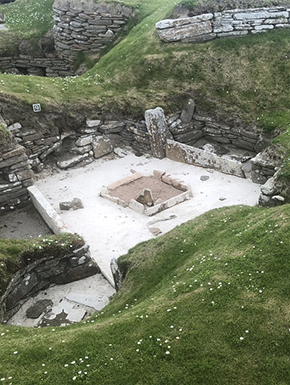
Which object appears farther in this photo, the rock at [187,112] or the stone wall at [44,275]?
the rock at [187,112]

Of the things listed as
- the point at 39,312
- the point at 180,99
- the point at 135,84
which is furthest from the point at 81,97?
the point at 39,312

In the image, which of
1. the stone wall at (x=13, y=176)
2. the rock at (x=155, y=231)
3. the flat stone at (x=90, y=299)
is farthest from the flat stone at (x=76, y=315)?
the stone wall at (x=13, y=176)

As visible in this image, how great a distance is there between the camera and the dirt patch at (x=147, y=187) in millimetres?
15594

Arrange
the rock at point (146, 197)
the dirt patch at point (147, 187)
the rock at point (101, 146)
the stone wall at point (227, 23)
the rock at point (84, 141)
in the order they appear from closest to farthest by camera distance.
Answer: the rock at point (146, 197) → the dirt patch at point (147, 187) → the rock at point (84, 141) → the rock at point (101, 146) → the stone wall at point (227, 23)

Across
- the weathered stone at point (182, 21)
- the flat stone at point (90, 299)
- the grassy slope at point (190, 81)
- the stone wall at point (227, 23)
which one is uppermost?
the weathered stone at point (182, 21)

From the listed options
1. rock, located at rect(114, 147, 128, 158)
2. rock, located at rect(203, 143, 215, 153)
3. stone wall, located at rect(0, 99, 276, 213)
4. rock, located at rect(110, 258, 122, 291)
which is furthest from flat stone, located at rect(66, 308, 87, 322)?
rock, located at rect(203, 143, 215, 153)

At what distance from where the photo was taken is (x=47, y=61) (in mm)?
26422

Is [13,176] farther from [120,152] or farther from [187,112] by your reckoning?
[187,112]

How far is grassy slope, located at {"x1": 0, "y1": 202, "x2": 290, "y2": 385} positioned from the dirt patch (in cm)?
663

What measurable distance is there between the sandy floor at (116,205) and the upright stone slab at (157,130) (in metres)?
0.47

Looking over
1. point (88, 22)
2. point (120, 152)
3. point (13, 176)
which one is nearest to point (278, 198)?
point (120, 152)

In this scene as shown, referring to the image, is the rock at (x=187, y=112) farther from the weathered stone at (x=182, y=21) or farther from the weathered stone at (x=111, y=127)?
the weathered stone at (x=182, y=21)

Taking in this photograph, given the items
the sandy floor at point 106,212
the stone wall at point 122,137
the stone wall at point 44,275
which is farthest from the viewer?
the stone wall at point 122,137

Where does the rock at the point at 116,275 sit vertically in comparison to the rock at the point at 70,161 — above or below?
below
